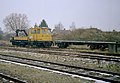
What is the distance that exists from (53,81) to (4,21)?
236ft

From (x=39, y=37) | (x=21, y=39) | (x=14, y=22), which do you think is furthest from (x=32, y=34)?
(x=14, y=22)

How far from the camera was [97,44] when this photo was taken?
2281 centimetres

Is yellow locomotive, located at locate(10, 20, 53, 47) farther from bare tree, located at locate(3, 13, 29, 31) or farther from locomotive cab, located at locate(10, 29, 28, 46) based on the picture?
bare tree, located at locate(3, 13, 29, 31)

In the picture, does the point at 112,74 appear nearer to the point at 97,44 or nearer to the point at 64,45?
the point at 97,44

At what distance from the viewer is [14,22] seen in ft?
244

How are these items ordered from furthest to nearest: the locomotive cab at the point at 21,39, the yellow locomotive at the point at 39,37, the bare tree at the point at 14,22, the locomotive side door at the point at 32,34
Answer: the bare tree at the point at 14,22
the locomotive cab at the point at 21,39
the locomotive side door at the point at 32,34
the yellow locomotive at the point at 39,37

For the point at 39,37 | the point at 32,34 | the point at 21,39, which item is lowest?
the point at 21,39

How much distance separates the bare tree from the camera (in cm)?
7281

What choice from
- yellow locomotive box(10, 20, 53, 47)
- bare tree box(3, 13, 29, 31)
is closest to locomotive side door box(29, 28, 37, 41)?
yellow locomotive box(10, 20, 53, 47)

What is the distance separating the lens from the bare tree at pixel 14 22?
72812mm

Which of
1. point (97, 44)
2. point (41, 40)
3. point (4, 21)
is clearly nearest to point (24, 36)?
point (41, 40)

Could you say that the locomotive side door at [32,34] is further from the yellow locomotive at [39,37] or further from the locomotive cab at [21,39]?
the locomotive cab at [21,39]

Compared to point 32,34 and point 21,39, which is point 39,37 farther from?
point 21,39

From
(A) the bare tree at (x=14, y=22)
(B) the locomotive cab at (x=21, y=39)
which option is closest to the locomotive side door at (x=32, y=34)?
(B) the locomotive cab at (x=21, y=39)
